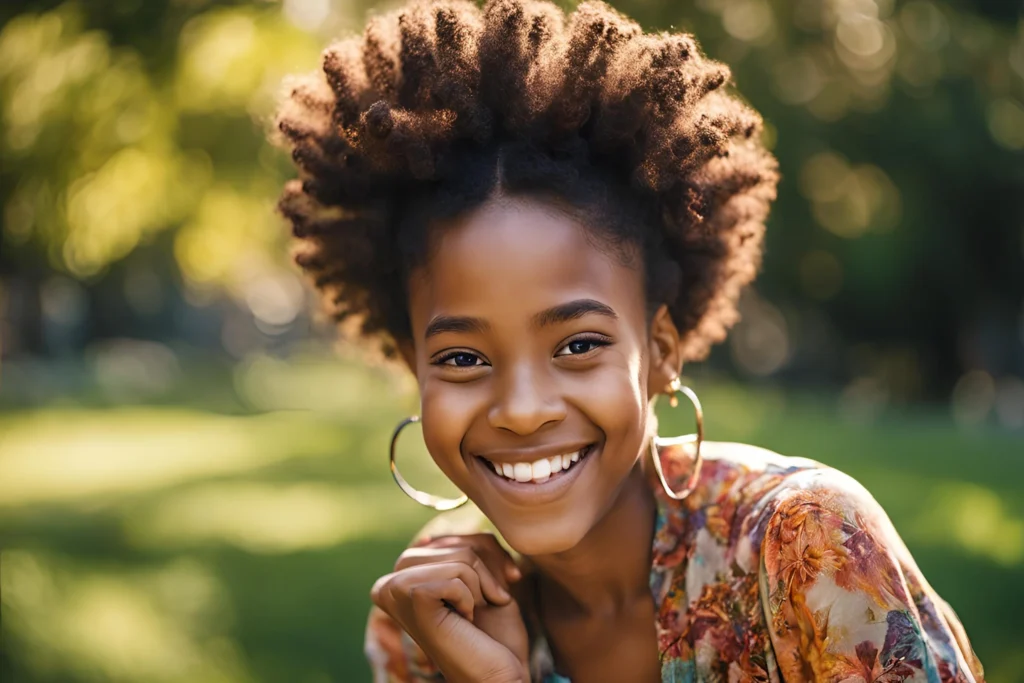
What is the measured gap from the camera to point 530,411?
2268mm

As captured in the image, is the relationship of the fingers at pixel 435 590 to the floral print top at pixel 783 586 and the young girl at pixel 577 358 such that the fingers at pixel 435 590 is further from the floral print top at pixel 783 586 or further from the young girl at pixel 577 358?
the floral print top at pixel 783 586

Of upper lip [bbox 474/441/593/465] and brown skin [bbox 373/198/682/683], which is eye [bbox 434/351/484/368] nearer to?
brown skin [bbox 373/198/682/683]

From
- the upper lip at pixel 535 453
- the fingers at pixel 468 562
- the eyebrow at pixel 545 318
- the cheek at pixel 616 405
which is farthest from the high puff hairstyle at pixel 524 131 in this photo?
the fingers at pixel 468 562

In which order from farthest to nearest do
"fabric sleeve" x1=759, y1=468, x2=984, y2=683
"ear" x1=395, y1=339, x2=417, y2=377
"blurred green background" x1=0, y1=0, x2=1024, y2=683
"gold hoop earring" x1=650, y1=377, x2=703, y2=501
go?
"blurred green background" x1=0, y1=0, x2=1024, y2=683 < "ear" x1=395, y1=339, x2=417, y2=377 < "gold hoop earring" x1=650, y1=377, x2=703, y2=501 < "fabric sleeve" x1=759, y1=468, x2=984, y2=683

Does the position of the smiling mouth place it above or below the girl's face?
below

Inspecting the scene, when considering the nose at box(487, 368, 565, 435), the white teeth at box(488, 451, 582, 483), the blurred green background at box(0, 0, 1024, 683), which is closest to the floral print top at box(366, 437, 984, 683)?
the white teeth at box(488, 451, 582, 483)

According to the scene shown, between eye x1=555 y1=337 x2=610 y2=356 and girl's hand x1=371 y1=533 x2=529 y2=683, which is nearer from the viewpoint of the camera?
eye x1=555 y1=337 x2=610 y2=356

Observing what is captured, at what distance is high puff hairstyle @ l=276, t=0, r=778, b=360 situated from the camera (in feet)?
8.05

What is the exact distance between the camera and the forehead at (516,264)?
229cm

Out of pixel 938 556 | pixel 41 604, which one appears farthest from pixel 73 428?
pixel 938 556

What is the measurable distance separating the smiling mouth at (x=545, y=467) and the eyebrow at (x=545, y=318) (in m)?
0.29

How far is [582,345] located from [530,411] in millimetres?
198

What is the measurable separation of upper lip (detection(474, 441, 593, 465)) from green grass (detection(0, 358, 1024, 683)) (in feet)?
3.84

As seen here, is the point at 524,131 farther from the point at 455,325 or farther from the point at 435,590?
the point at 435,590
